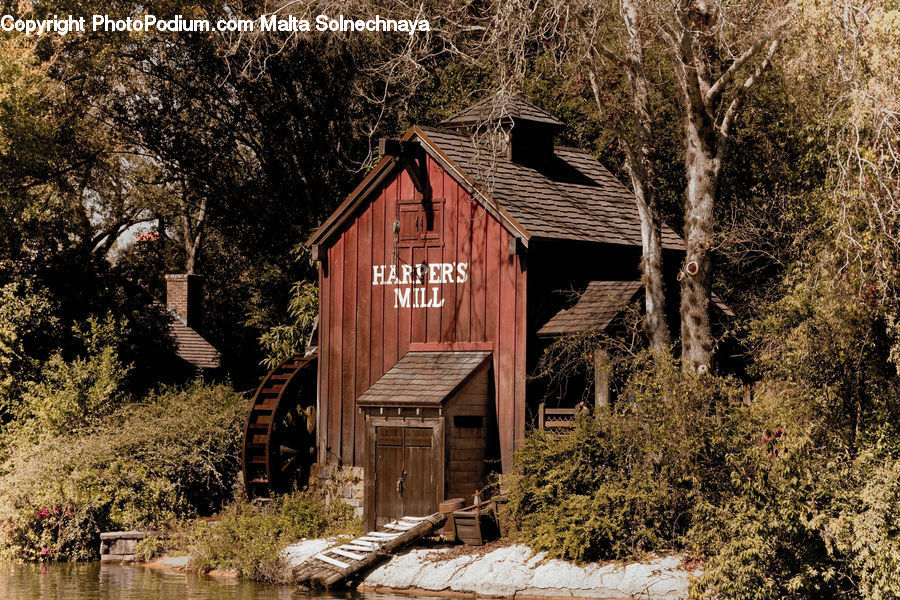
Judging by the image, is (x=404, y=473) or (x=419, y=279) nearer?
(x=404, y=473)

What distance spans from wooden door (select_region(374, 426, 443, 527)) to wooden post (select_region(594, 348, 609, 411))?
2.86 meters

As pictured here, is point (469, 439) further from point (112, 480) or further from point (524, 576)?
point (112, 480)

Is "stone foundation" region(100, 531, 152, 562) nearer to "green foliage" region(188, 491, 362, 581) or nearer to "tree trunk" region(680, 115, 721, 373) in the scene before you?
"green foliage" region(188, 491, 362, 581)

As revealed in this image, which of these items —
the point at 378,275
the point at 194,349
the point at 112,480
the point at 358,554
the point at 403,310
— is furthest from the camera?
the point at 194,349

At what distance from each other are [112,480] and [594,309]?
397 inches

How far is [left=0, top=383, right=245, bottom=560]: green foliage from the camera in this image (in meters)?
24.2

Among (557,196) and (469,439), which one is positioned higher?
(557,196)

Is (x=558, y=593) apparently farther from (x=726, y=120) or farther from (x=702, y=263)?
(x=726, y=120)

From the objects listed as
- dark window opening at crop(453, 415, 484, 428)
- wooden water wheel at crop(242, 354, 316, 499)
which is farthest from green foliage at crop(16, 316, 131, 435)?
dark window opening at crop(453, 415, 484, 428)

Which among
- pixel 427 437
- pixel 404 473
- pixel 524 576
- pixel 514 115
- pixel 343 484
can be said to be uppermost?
pixel 514 115

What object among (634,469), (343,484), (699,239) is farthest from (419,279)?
(634,469)

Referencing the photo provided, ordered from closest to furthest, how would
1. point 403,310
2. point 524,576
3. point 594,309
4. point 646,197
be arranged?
point 524,576, point 646,197, point 594,309, point 403,310

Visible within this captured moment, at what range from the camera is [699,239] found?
1944 cm

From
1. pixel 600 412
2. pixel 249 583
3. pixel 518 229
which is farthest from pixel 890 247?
pixel 249 583
